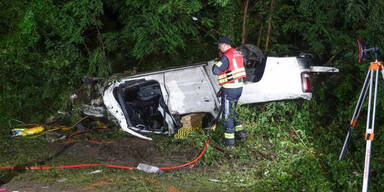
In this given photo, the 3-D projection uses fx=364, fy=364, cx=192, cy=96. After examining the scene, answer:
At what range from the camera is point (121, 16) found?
8484 millimetres

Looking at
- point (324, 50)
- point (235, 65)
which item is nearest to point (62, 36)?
point (235, 65)

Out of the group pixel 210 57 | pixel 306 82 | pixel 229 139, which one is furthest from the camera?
pixel 210 57

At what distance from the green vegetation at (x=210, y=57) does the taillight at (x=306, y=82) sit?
2.10ft

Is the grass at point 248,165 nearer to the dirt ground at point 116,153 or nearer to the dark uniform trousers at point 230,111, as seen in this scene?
the dirt ground at point 116,153

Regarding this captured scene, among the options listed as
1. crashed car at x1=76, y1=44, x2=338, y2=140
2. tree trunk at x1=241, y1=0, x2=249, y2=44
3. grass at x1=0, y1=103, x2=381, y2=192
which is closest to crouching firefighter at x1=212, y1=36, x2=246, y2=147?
grass at x1=0, y1=103, x2=381, y2=192

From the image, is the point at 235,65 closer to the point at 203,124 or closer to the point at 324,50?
the point at 203,124

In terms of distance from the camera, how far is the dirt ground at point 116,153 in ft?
18.1

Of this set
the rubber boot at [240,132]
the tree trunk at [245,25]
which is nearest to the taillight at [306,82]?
the rubber boot at [240,132]

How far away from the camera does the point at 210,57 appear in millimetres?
8773

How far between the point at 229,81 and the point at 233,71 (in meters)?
0.17

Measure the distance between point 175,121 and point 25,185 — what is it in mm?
2756

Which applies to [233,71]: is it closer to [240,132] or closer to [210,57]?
[240,132]

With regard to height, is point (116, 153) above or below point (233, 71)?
below

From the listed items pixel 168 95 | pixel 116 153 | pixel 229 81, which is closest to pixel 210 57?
pixel 168 95
